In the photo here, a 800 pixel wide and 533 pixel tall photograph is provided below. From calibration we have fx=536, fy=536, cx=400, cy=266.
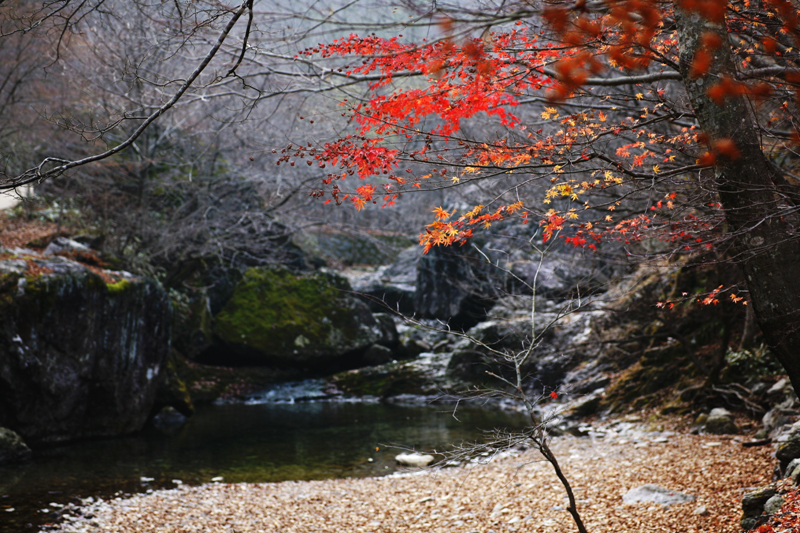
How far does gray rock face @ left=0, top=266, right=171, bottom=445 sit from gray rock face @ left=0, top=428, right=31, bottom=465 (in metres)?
0.65

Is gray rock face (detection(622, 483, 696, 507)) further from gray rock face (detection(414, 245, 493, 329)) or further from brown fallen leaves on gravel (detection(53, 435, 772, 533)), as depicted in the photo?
gray rock face (detection(414, 245, 493, 329))

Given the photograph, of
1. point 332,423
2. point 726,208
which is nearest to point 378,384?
point 332,423

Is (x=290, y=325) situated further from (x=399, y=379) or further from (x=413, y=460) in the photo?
(x=413, y=460)

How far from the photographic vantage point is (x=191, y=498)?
279 inches

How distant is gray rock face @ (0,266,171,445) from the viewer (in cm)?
Answer: 874

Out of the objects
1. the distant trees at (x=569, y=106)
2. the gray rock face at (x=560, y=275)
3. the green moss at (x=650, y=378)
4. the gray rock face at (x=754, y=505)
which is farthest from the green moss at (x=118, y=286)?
the gray rock face at (x=754, y=505)

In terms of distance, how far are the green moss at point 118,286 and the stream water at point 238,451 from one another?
2.81 m

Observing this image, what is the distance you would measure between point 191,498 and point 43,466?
2.79m

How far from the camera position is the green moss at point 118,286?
10.2 meters

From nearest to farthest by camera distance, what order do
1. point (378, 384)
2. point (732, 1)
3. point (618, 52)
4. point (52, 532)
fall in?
point (618, 52) → point (732, 1) → point (52, 532) → point (378, 384)

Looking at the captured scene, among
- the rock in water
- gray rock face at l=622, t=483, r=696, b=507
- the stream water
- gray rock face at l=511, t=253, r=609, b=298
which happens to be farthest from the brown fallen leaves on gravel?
gray rock face at l=511, t=253, r=609, b=298

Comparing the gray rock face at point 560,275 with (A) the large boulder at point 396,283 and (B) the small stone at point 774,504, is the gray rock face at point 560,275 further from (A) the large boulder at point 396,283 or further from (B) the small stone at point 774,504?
(A) the large boulder at point 396,283

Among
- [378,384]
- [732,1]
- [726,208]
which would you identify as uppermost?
[732,1]

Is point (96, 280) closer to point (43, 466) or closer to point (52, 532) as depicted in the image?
point (43, 466)
